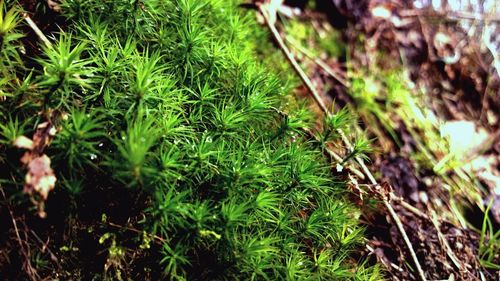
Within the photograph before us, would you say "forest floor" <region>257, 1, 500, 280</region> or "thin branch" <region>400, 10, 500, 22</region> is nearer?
"forest floor" <region>257, 1, 500, 280</region>

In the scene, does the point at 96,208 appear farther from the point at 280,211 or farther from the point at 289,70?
the point at 289,70

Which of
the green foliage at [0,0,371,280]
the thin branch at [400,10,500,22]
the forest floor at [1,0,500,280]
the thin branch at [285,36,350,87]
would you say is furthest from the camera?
the thin branch at [400,10,500,22]

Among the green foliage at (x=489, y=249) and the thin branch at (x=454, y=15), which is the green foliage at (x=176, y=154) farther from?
the thin branch at (x=454, y=15)

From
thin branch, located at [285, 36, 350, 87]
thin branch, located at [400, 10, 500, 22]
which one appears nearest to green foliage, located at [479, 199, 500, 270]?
thin branch, located at [285, 36, 350, 87]

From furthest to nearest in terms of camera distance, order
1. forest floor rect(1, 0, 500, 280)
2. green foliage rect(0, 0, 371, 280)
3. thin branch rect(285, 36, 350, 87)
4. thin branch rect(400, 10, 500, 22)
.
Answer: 1. thin branch rect(400, 10, 500, 22)
2. thin branch rect(285, 36, 350, 87)
3. forest floor rect(1, 0, 500, 280)
4. green foliage rect(0, 0, 371, 280)

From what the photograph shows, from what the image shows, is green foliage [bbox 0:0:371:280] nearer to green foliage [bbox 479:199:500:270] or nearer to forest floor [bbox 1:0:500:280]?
forest floor [bbox 1:0:500:280]

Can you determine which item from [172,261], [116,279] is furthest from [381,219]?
[116,279]

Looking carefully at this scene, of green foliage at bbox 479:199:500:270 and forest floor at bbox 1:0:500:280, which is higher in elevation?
forest floor at bbox 1:0:500:280
